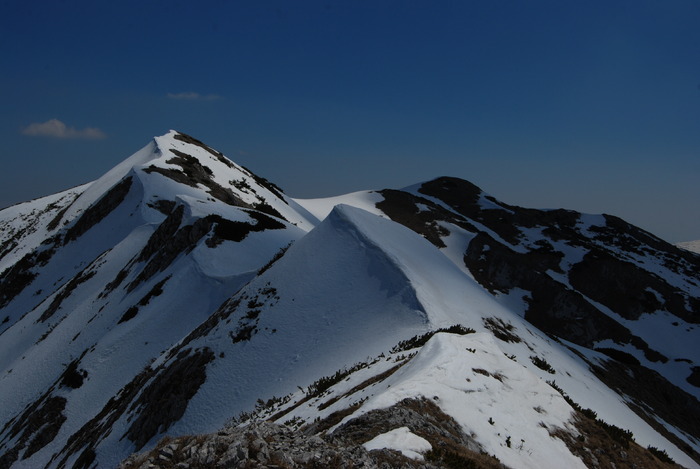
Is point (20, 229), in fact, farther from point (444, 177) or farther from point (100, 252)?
point (444, 177)

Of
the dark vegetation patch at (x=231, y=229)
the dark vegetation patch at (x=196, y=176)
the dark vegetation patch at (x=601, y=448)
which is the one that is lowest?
the dark vegetation patch at (x=601, y=448)

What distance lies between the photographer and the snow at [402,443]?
8836 mm

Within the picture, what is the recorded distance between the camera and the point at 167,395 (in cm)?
2245

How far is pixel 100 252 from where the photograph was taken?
2110 inches

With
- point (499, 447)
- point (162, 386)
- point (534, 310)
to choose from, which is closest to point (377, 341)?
point (499, 447)

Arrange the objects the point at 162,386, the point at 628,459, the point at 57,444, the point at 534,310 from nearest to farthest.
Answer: the point at 628,459, the point at 162,386, the point at 57,444, the point at 534,310

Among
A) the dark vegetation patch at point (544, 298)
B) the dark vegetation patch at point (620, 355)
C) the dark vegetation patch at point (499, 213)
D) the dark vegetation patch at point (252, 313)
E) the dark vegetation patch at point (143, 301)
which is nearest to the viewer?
the dark vegetation patch at point (252, 313)

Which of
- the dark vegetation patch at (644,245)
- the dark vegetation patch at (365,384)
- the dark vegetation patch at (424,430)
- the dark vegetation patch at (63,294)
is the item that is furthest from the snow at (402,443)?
the dark vegetation patch at (644,245)

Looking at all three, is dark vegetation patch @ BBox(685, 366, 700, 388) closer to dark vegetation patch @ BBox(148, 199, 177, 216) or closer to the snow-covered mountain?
the snow-covered mountain

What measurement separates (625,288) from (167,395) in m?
93.6

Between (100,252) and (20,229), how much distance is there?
40500 mm

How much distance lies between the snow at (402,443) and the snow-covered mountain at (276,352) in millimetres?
54

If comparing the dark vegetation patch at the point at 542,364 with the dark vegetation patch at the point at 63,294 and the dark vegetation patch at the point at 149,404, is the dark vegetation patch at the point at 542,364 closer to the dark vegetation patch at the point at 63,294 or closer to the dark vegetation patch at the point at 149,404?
the dark vegetation patch at the point at 149,404

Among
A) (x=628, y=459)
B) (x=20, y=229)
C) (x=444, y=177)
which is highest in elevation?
(x=444, y=177)
